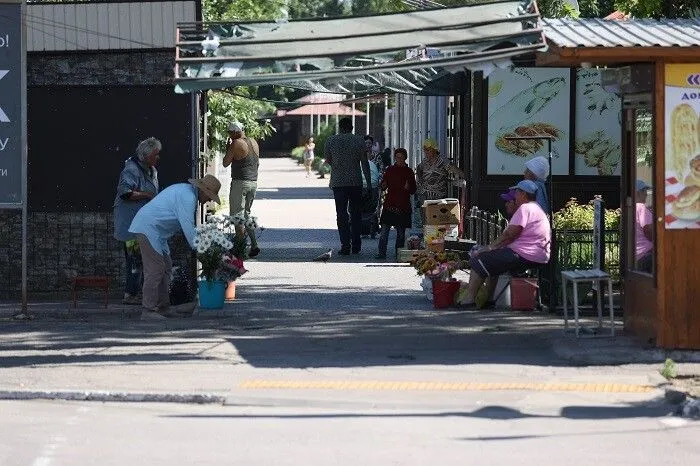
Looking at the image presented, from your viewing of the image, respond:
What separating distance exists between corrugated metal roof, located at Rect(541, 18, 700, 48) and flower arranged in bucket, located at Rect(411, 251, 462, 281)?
299 centimetres

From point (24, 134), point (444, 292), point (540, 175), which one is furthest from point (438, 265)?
point (24, 134)

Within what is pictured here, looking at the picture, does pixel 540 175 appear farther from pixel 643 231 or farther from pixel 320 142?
pixel 320 142

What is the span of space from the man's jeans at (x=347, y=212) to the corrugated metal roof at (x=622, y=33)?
302 inches

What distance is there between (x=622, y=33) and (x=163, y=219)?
476cm

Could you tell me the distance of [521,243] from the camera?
14445 millimetres

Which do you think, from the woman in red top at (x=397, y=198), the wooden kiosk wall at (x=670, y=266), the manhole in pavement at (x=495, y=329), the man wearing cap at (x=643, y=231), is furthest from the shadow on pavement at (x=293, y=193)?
the wooden kiosk wall at (x=670, y=266)

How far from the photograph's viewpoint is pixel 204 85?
11.9m

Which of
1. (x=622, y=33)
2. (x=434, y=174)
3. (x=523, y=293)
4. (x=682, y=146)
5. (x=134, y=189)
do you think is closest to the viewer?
(x=682, y=146)

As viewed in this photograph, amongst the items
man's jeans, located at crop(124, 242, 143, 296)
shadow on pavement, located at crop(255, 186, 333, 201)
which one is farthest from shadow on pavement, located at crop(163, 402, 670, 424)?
shadow on pavement, located at crop(255, 186, 333, 201)

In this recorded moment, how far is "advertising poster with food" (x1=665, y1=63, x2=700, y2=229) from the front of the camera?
11750mm

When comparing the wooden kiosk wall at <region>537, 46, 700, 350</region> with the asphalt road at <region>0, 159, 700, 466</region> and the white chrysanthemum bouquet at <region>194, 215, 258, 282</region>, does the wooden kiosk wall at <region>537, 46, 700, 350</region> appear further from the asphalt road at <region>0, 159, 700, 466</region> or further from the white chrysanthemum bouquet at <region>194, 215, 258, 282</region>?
the white chrysanthemum bouquet at <region>194, 215, 258, 282</region>

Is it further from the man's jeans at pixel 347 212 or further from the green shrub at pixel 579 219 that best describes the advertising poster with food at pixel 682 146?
the man's jeans at pixel 347 212

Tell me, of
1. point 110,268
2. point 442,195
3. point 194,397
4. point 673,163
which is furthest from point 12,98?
point 442,195

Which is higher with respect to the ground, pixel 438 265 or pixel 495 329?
pixel 438 265
